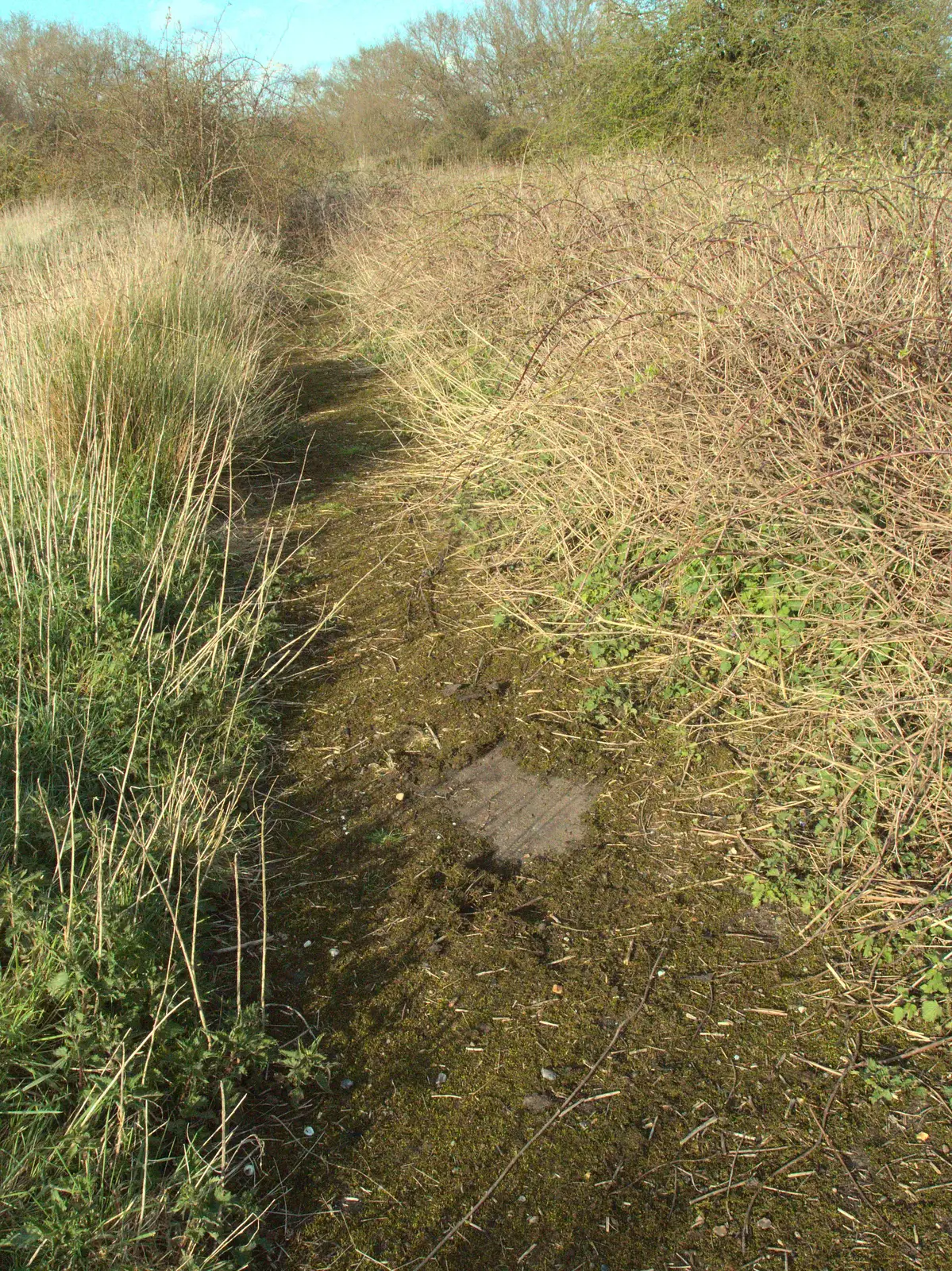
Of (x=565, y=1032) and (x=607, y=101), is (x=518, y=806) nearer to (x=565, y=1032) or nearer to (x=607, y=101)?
(x=565, y=1032)

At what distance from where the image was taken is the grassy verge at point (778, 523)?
2420 mm

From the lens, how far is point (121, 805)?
8.96 ft

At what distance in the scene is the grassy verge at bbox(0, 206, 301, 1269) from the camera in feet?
5.71

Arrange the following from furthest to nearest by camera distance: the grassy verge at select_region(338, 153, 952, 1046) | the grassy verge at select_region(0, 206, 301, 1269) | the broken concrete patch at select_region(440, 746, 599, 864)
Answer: the broken concrete patch at select_region(440, 746, 599, 864) < the grassy verge at select_region(338, 153, 952, 1046) < the grassy verge at select_region(0, 206, 301, 1269)

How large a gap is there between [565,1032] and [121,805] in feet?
4.68

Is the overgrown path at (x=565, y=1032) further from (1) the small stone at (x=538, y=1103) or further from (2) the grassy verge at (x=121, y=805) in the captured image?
(2) the grassy verge at (x=121, y=805)

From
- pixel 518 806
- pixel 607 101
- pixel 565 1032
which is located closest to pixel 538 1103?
pixel 565 1032

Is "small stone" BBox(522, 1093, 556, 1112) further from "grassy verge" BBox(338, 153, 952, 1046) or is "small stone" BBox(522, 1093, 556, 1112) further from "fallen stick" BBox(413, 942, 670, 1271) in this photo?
"grassy verge" BBox(338, 153, 952, 1046)

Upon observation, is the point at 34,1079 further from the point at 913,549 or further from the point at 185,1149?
the point at 913,549

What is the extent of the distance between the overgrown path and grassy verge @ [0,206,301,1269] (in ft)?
0.64

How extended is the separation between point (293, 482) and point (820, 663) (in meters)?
3.72

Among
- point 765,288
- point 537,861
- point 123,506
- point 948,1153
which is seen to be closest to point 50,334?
point 123,506

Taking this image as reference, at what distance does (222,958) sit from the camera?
2363 millimetres

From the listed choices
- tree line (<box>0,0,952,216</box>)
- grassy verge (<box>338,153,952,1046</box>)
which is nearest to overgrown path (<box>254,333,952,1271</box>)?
grassy verge (<box>338,153,952,1046</box>)
